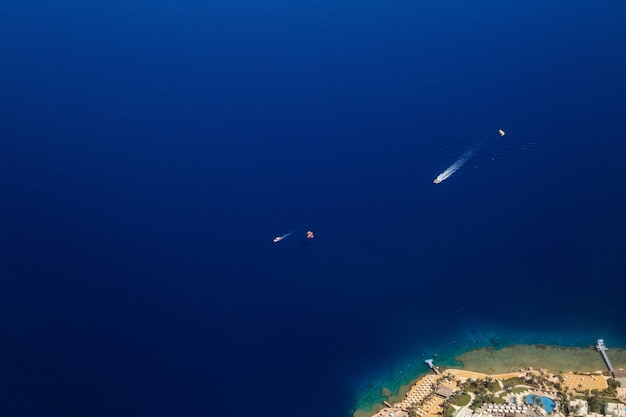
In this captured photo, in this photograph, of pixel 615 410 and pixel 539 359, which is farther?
pixel 539 359

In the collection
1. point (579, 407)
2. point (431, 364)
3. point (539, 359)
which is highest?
point (431, 364)

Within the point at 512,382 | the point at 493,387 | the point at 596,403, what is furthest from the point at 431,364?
the point at 596,403

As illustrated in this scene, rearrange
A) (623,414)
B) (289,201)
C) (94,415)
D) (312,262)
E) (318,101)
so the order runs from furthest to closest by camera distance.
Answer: (318,101) → (289,201) → (312,262) → (94,415) → (623,414)

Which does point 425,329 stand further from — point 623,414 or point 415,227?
point 623,414

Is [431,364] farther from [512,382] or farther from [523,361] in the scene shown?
[523,361]

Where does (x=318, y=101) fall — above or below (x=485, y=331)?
above

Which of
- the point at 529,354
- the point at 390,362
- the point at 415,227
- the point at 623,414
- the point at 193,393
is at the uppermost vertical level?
the point at 415,227

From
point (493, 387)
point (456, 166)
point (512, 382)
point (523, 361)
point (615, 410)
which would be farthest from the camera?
point (456, 166)

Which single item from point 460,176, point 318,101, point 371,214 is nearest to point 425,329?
point 371,214

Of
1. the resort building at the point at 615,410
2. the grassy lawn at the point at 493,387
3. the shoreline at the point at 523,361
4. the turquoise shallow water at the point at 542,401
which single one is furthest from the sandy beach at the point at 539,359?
the resort building at the point at 615,410
